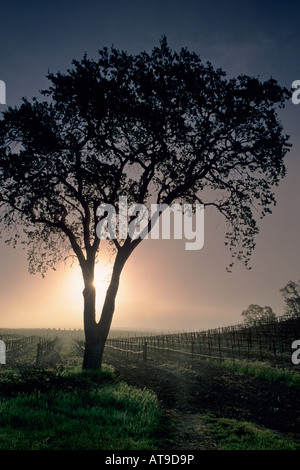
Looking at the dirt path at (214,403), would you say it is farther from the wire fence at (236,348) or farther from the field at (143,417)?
the wire fence at (236,348)

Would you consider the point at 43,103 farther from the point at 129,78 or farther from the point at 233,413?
the point at 233,413

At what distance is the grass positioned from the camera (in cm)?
496

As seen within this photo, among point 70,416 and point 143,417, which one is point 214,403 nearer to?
point 143,417

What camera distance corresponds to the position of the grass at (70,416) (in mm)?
4965

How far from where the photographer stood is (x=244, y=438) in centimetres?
575

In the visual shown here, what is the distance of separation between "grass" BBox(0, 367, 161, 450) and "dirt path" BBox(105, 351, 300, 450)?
2.07 ft

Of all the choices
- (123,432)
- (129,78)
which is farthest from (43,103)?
(123,432)

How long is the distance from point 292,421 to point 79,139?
14.1 m

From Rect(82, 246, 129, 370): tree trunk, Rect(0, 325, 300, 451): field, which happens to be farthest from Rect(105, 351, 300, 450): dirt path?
Rect(82, 246, 129, 370): tree trunk

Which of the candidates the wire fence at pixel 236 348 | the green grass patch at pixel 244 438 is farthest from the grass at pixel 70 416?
the wire fence at pixel 236 348

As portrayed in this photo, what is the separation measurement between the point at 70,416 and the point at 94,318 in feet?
24.1

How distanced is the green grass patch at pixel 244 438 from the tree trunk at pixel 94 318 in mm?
7460

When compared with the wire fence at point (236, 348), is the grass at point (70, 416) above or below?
above

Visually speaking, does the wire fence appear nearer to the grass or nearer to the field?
the field
